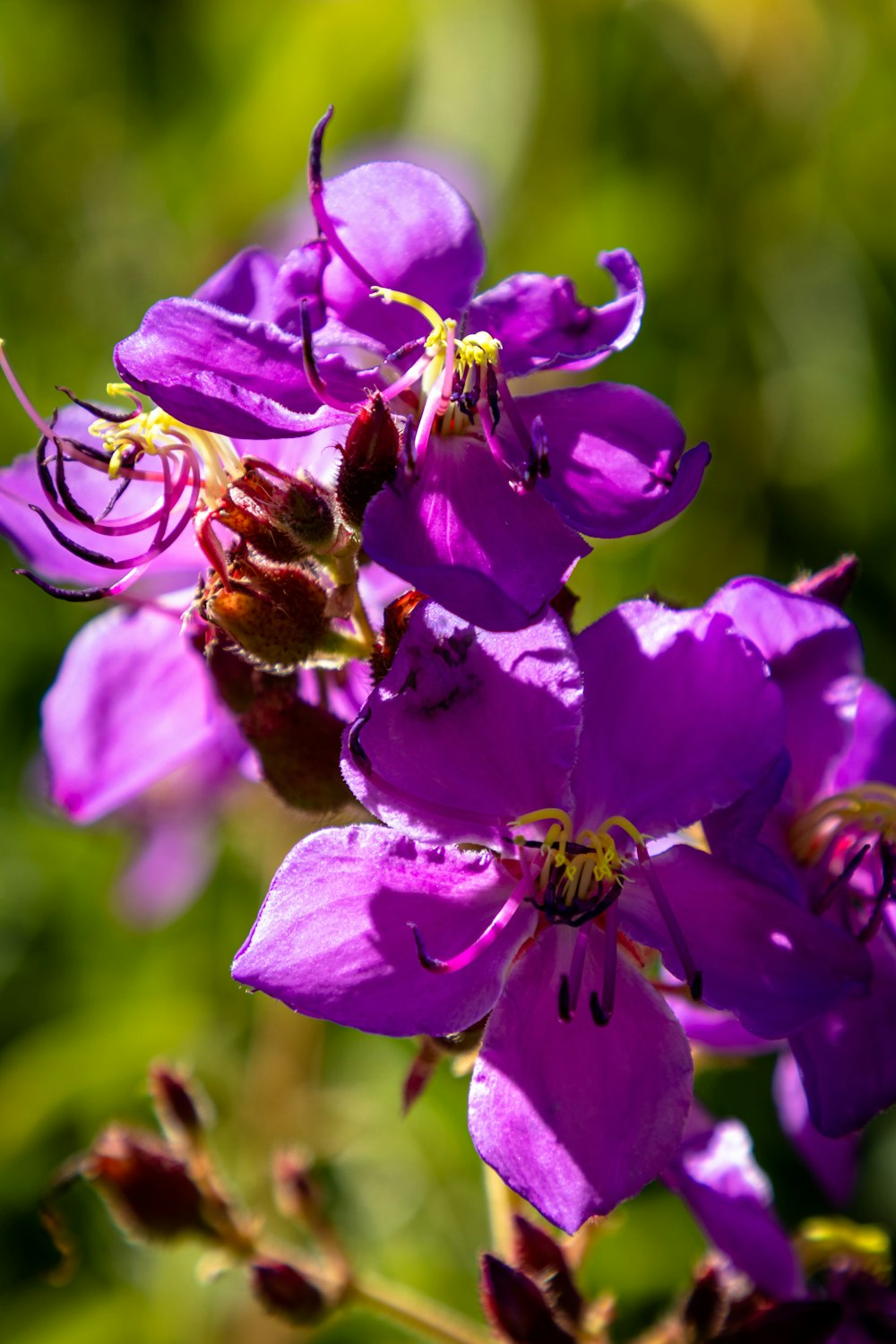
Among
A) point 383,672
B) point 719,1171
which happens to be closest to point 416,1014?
point 383,672

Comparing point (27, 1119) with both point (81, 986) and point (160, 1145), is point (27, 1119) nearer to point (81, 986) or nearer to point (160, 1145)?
point (81, 986)

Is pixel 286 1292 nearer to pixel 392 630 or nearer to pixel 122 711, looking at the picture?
pixel 122 711

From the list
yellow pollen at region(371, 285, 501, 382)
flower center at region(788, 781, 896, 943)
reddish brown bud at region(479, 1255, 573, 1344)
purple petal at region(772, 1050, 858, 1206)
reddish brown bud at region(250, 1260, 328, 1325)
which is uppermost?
yellow pollen at region(371, 285, 501, 382)

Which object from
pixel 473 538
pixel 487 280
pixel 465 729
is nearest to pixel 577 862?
pixel 465 729

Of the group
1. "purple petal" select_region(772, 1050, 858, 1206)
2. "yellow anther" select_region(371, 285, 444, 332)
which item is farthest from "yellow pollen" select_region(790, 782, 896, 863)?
"yellow anther" select_region(371, 285, 444, 332)

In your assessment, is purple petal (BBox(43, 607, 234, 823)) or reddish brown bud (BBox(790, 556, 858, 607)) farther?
purple petal (BBox(43, 607, 234, 823))

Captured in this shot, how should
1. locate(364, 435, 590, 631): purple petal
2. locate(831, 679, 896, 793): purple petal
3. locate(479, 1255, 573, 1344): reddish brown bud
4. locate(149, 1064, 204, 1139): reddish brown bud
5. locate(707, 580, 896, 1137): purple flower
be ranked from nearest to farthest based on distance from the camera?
locate(364, 435, 590, 631): purple petal < locate(707, 580, 896, 1137): purple flower < locate(479, 1255, 573, 1344): reddish brown bud < locate(831, 679, 896, 793): purple petal < locate(149, 1064, 204, 1139): reddish brown bud

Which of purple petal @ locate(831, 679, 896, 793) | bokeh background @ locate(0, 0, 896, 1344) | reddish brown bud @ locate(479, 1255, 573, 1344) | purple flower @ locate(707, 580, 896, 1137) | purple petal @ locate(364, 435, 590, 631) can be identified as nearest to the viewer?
purple petal @ locate(364, 435, 590, 631)

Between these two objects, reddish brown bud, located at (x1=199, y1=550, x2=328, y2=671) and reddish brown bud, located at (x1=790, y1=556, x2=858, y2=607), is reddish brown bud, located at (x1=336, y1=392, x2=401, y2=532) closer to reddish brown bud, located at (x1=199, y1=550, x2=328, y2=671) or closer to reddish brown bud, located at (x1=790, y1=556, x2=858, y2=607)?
reddish brown bud, located at (x1=199, y1=550, x2=328, y2=671)
